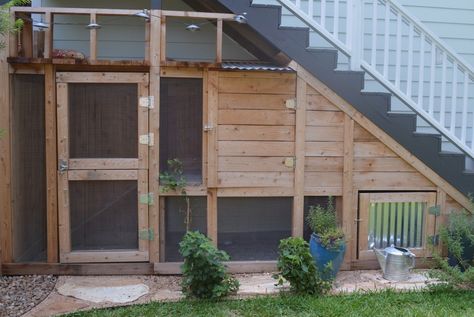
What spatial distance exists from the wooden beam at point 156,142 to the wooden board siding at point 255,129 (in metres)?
0.53

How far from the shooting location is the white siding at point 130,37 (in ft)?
16.4

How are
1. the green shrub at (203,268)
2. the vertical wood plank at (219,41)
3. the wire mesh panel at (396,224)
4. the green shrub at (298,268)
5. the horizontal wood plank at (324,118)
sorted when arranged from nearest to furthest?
1. the green shrub at (203,268)
2. the green shrub at (298,268)
3. the vertical wood plank at (219,41)
4. the horizontal wood plank at (324,118)
5. the wire mesh panel at (396,224)

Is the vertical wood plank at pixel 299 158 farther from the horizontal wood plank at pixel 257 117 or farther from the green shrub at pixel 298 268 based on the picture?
the green shrub at pixel 298 268

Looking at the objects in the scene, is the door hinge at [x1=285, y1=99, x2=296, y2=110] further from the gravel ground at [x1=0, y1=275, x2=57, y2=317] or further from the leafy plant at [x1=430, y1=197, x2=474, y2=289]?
the gravel ground at [x1=0, y1=275, x2=57, y2=317]

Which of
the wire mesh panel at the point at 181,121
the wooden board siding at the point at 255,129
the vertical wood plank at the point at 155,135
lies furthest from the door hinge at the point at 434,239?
the vertical wood plank at the point at 155,135

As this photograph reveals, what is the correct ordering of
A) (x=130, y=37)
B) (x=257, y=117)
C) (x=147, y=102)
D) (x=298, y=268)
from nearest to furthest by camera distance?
1. (x=298, y=268)
2. (x=147, y=102)
3. (x=257, y=117)
4. (x=130, y=37)

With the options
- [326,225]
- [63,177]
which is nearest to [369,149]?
[326,225]

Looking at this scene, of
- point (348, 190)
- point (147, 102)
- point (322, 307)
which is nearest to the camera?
point (322, 307)

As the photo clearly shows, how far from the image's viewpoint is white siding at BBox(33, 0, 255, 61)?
5.00 meters

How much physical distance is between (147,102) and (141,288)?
1.54 m

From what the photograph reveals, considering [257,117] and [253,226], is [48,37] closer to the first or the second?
[257,117]

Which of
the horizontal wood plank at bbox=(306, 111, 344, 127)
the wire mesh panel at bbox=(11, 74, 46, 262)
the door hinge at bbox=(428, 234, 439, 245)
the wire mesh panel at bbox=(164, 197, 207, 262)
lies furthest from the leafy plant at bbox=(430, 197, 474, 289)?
the wire mesh panel at bbox=(11, 74, 46, 262)

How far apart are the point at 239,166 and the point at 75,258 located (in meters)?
1.63

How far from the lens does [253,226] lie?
4.26 m
